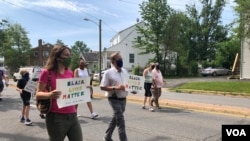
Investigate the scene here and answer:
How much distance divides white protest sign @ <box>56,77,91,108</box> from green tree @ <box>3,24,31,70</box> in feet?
246

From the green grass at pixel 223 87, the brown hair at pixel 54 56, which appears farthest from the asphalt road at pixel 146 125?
the green grass at pixel 223 87

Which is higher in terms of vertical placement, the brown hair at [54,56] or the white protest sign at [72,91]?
the brown hair at [54,56]

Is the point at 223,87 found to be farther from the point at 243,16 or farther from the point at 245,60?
the point at 245,60

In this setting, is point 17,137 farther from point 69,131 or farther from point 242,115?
point 242,115

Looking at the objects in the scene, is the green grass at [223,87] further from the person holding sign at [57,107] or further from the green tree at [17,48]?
the green tree at [17,48]

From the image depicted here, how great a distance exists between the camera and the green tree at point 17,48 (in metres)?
78.4

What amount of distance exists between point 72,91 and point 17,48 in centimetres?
7843

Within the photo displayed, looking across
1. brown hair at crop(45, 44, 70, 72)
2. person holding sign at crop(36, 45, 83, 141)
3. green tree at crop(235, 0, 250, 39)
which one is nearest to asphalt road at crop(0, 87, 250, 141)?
person holding sign at crop(36, 45, 83, 141)

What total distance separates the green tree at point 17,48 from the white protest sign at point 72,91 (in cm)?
7498

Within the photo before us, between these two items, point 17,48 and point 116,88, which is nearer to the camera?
point 116,88

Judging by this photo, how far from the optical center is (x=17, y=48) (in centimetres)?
8062

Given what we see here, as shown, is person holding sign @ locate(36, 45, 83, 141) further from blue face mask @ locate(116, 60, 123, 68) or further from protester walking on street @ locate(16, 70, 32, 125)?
protester walking on street @ locate(16, 70, 32, 125)

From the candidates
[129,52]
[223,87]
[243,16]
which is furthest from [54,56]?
[129,52]

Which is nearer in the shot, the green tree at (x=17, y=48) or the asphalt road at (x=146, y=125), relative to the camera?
the asphalt road at (x=146, y=125)
